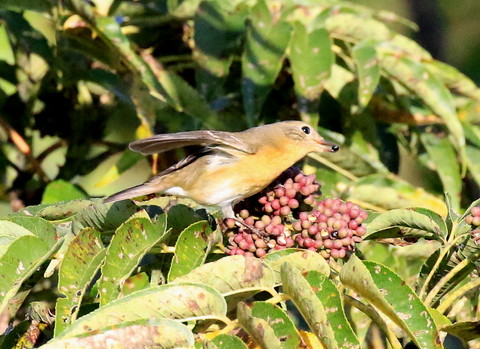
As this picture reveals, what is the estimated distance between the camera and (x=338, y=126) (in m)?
3.43

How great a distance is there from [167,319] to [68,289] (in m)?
0.41

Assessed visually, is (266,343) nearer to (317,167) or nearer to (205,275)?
(205,275)

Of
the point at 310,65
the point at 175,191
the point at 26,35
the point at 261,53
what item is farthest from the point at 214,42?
the point at 26,35

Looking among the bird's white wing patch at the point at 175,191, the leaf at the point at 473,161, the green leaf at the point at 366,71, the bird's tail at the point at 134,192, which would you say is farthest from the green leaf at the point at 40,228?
the leaf at the point at 473,161

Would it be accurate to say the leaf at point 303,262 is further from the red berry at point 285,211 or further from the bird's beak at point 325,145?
the bird's beak at point 325,145

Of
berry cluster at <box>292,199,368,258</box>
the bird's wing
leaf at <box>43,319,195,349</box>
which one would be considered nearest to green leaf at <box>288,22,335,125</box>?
the bird's wing

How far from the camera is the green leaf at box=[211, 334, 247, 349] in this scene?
1417 mm

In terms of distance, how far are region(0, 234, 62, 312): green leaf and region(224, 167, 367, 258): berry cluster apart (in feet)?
1.55

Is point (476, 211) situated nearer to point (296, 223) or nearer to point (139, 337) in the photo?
point (296, 223)

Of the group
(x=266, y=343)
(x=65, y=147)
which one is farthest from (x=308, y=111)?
(x=266, y=343)

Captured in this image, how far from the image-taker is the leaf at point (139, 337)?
1.32m

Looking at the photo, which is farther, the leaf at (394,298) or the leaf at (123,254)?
the leaf at (123,254)

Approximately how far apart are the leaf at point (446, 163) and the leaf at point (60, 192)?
1.39 m

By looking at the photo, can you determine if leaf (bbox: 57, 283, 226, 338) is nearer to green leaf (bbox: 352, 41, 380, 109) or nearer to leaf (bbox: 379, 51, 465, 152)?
green leaf (bbox: 352, 41, 380, 109)
